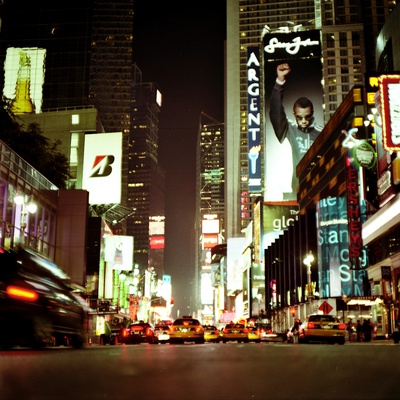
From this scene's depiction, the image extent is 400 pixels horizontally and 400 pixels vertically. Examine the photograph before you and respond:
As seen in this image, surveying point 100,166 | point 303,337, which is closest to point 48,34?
point 100,166

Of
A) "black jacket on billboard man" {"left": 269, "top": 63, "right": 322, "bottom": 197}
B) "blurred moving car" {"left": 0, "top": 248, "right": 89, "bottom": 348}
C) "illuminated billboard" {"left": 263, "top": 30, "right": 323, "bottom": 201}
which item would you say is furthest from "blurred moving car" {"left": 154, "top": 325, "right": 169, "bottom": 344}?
"black jacket on billboard man" {"left": 269, "top": 63, "right": 322, "bottom": 197}

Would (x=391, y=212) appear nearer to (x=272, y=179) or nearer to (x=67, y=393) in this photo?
(x=67, y=393)

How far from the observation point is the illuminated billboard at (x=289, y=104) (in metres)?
133

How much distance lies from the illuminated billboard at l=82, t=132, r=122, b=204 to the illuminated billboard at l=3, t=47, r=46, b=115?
2270 centimetres

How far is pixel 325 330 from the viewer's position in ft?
97.8

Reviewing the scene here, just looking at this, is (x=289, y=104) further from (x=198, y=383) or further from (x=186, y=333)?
(x=198, y=383)

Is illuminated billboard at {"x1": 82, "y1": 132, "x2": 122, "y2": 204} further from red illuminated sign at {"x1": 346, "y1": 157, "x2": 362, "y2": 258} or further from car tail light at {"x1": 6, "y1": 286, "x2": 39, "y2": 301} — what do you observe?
car tail light at {"x1": 6, "y1": 286, "x2": 39, "y2": 301}

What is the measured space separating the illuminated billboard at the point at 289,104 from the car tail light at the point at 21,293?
397 ft

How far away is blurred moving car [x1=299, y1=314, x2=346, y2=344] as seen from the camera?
29.6 meters

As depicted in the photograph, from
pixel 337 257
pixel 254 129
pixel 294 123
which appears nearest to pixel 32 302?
pixel 337 257

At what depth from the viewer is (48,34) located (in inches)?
3989

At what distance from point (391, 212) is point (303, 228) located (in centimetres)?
2948

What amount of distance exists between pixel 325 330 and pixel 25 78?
71.1 metres

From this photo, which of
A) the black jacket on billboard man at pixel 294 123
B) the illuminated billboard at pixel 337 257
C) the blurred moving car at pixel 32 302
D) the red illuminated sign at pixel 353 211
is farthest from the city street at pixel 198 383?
the black jacket on billboard man at pixel 294 123
